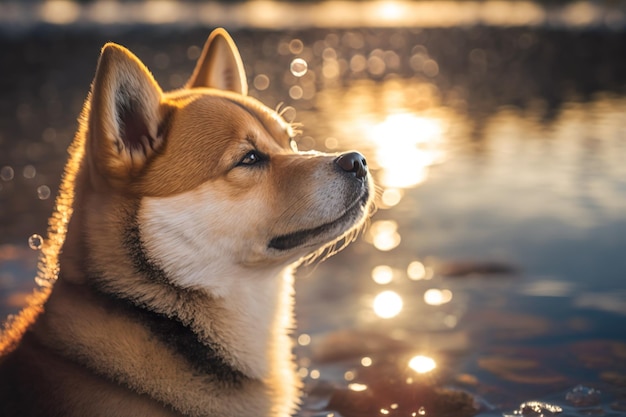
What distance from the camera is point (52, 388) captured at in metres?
3.24

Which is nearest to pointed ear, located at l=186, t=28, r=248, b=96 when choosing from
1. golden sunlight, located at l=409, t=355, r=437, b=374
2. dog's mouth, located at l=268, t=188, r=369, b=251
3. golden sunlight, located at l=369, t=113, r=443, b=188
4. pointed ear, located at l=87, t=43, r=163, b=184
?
pointed ear, located at l=87, t=43, r=163, b=184

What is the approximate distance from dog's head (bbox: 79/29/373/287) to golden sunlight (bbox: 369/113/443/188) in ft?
22.1

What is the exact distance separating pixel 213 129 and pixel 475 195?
647 cm

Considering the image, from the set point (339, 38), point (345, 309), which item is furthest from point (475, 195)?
point (339, 38)

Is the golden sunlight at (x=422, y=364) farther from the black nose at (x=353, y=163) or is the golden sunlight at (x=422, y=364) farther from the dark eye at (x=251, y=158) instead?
the dark eye at (x=251, y=158)

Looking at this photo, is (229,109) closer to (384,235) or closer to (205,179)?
(205,179)

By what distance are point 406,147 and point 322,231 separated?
31.0ft

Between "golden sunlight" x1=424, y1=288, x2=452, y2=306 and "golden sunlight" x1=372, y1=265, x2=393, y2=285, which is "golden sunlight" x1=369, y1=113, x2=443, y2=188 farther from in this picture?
"golden sunlight" x1=424, y1=288, x2=452, y2=306

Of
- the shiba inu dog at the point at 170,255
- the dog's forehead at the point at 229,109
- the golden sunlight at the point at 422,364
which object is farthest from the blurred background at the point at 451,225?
the dog's forehead at the point at 229,109

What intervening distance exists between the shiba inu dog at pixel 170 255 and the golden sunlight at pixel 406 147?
676 cm

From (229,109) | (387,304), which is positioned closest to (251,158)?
(229,109)

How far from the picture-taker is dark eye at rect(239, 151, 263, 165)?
3.87 m

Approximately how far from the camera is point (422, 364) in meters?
5.59

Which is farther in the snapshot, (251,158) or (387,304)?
(387,304)
